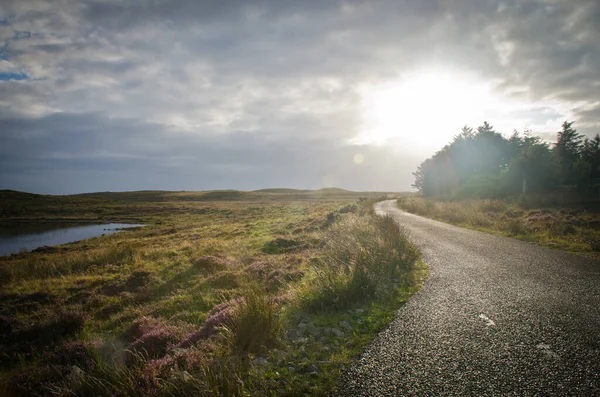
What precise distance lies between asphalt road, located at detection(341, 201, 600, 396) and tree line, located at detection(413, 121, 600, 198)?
47.1m

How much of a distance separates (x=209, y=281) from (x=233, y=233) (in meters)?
17.8

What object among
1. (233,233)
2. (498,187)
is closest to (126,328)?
(233,233)

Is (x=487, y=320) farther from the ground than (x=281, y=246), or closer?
farther from the ground

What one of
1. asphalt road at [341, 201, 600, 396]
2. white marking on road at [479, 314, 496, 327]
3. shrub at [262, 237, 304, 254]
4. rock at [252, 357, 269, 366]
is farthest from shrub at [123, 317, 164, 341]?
shrub at [262, 237, 304, 254]

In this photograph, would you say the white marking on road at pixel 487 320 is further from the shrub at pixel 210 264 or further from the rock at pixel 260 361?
the shrub at pixel 210 264

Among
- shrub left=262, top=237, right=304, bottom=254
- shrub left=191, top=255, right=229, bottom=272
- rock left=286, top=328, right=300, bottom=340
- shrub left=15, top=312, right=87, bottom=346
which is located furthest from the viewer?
shrub left=262, top=237, right=304, bottom=254

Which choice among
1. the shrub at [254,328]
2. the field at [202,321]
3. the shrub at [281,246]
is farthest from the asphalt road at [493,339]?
the shrub at [281,246]

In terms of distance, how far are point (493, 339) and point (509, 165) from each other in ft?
193

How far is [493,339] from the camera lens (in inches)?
210

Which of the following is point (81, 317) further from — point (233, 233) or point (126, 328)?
point (233, 233)

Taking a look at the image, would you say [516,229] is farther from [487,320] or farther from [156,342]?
[156,342]

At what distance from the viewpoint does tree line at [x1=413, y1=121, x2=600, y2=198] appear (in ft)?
154

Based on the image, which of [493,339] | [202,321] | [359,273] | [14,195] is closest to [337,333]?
[359,273]

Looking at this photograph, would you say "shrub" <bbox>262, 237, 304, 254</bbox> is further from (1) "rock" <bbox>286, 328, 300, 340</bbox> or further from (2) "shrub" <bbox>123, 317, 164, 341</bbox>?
(1) "rock" <bbox>286, 328, 300, 340</bbox>
